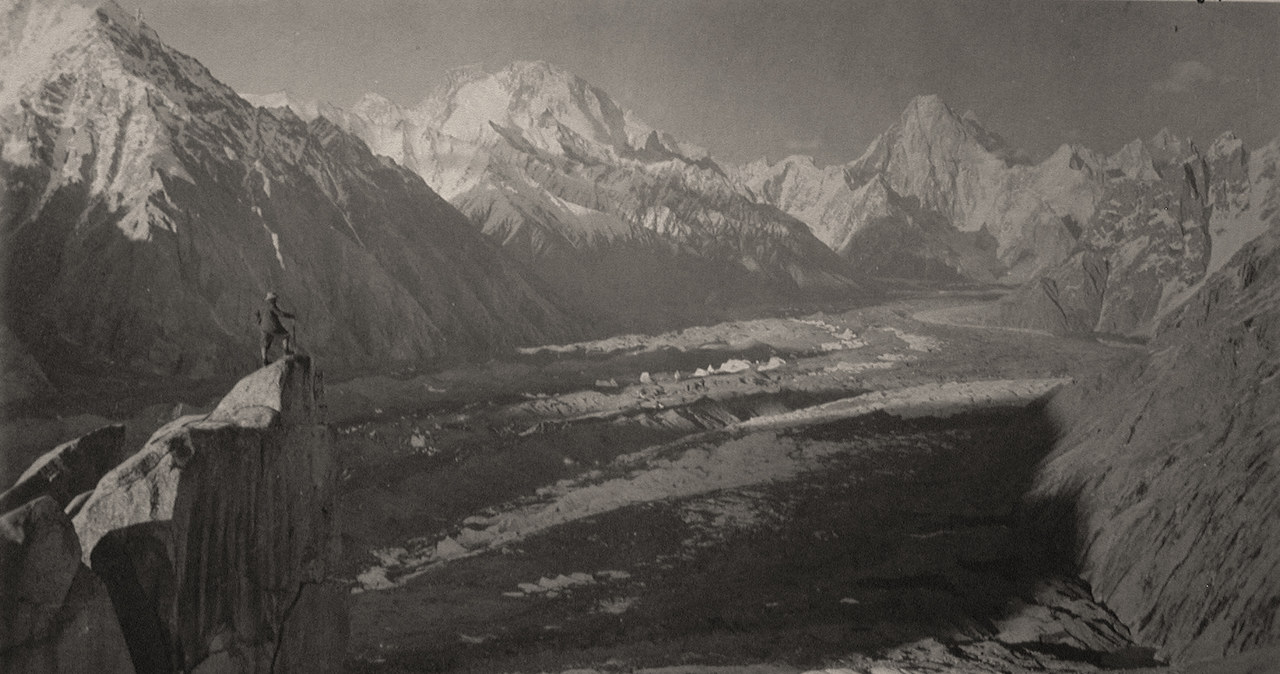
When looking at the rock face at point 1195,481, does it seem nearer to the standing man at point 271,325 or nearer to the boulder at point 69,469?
the standing man at point 271,325

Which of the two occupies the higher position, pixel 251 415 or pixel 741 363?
pixel 741 363

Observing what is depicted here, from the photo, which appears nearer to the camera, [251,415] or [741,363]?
[251,415]

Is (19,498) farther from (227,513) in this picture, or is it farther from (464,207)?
(464,207)

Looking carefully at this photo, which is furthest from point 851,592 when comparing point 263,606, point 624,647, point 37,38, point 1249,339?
point 37,38

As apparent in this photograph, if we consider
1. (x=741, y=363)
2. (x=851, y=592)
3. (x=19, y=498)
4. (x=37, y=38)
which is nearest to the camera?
(x=19, y=498)

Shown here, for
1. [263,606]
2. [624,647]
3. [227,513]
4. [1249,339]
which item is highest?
[1249,339]

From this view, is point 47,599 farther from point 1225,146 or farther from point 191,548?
point 1225,146

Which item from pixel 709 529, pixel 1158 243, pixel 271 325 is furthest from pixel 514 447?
pixel 1158 243

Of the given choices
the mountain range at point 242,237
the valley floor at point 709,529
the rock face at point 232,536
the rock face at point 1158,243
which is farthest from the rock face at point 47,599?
the rock face at point 1158,243
